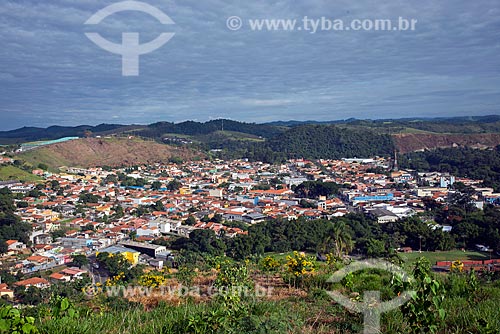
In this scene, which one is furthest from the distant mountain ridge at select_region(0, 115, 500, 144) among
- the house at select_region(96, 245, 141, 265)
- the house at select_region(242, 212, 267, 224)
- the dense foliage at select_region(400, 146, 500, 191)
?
the house at select_region(96, 245, 141, 265)

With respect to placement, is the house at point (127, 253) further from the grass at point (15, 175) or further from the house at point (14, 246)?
the grass at point (15, 175)

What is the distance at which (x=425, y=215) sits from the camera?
2577 centimetres

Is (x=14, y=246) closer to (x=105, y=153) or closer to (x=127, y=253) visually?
(x=127, y=253)

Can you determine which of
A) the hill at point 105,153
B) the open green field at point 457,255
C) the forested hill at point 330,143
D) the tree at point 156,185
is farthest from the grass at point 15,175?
the forested hill at point 330,143

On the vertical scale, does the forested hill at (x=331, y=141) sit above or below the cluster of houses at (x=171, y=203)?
above

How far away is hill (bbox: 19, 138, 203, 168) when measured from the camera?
50469mm

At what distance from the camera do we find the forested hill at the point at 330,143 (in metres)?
64.4

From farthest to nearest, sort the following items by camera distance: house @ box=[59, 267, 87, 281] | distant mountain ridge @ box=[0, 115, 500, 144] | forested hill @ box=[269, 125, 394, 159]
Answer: distant mountain ridge @ box=[0, 115, 500, 144], forested hill @ box=[269, 125, 394, 159], house @ box=[59, 267, 87, 281]

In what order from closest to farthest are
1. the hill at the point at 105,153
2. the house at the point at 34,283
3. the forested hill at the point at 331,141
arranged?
the house at the point at 34,283 → the hill at the point at 105,153 → the forested hill at the point at 331,141

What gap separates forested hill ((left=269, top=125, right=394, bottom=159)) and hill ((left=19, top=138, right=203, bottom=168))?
16.8 meters

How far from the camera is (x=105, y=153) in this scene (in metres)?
56.8

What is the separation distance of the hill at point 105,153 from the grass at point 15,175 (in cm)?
787

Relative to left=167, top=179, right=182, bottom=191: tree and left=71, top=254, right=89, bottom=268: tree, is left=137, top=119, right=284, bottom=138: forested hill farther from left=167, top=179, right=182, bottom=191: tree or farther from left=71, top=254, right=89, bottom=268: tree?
left=71, top=254, right=89, bottom=268: tree

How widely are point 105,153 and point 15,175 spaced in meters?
19.6
